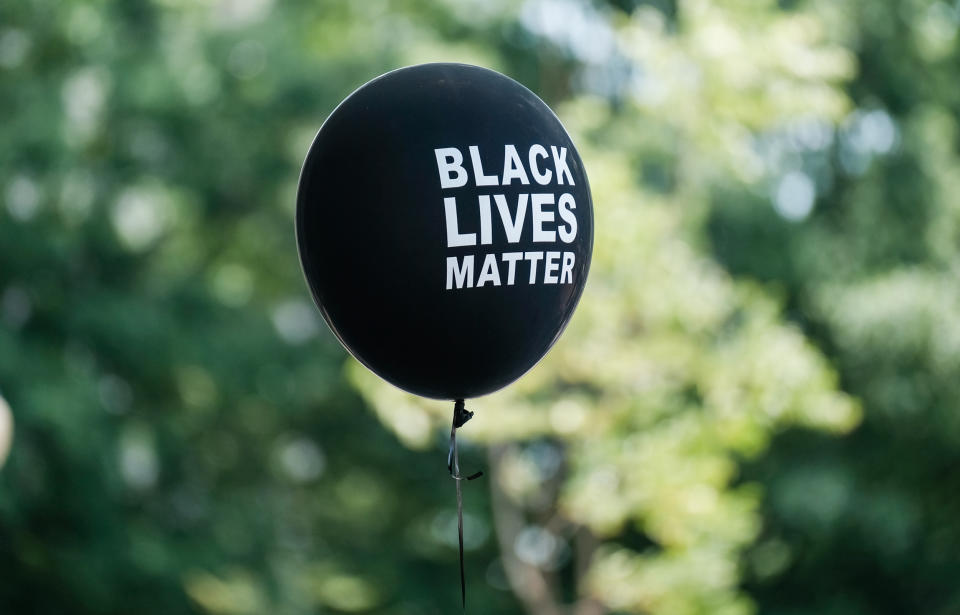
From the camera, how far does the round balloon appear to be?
2232 mm

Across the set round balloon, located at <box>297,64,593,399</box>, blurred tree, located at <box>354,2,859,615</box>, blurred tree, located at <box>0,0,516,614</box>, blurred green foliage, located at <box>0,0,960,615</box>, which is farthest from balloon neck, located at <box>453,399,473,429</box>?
blurred tree, located at <box>0,0,516,614</box>

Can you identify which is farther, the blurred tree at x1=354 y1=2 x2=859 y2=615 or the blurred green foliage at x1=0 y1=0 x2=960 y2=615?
the blurred green foliage at x1=0 y1=0 x2=960 y2=615

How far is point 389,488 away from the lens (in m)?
9.75

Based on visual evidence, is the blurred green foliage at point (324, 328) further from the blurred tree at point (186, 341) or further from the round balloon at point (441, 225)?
the round balloon at point (441, 225)

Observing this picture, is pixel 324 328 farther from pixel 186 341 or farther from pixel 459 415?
pixel 459 415

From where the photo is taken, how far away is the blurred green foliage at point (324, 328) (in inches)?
304

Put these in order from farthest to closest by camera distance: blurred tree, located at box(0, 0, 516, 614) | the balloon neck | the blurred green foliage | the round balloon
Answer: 1. blurred tree, located at box(0, 0, 516, 614)
2. the blurred green foliage
3. the balloon neck
4. the round balloon

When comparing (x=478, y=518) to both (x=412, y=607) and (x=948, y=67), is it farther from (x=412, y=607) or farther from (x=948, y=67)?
(x=948, y=67)

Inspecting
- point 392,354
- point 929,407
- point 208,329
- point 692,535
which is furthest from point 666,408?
point 208,329

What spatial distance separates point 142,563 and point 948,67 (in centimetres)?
676

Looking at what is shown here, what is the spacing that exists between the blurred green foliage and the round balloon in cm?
378

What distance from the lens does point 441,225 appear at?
222 cm

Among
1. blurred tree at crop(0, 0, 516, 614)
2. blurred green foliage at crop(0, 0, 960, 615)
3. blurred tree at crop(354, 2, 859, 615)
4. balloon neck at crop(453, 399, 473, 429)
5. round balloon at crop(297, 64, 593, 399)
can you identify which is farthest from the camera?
blurred tree at crop(0, 0, 516, 614)

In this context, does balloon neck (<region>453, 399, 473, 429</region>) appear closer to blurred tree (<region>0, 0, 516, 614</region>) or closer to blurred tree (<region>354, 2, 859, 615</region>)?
blurred tree (<region>354, 2, 859, 615</region>)
